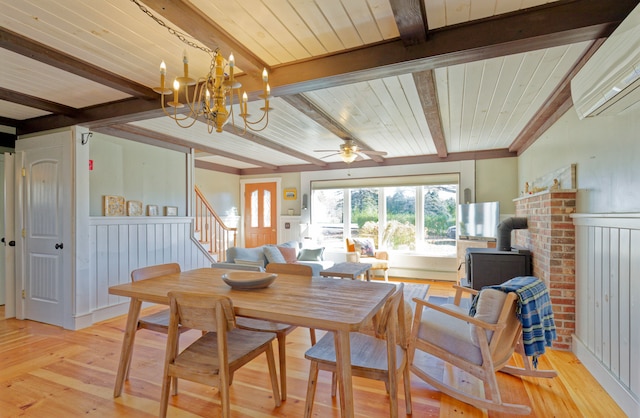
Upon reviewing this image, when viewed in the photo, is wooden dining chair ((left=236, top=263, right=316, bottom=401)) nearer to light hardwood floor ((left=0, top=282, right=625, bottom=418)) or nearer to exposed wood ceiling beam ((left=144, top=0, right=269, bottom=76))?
light hardwood floor ((left=0, top=282, right=625, bottom=418))

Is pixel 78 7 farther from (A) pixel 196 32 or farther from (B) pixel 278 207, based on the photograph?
(B) pixel 278 207

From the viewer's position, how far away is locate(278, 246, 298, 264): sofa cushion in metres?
5.30

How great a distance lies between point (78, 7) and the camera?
1.72 meters

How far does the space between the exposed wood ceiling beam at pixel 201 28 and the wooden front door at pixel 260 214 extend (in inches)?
209

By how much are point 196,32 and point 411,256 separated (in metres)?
5.31

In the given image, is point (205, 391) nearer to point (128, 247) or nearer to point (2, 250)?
point (128, 247)

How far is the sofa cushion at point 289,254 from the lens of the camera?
5301 mm

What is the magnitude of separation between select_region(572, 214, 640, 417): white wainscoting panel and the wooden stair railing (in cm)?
518

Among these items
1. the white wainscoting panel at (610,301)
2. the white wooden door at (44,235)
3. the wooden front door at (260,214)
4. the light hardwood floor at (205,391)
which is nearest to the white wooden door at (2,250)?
the white wooden door at (44,235)

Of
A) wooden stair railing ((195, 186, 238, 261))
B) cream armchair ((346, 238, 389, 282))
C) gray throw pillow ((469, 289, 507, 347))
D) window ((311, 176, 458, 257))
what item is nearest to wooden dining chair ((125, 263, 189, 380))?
gray throw pillow ((469, 289, 507, 347))

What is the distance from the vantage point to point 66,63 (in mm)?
2275

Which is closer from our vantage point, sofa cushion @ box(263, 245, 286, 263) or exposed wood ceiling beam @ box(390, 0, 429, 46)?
exposed wood ceiling beam @ box(390, 0, 429, 46)

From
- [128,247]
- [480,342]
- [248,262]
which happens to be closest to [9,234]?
[128,247]

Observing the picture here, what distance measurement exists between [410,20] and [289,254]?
13.7ft
